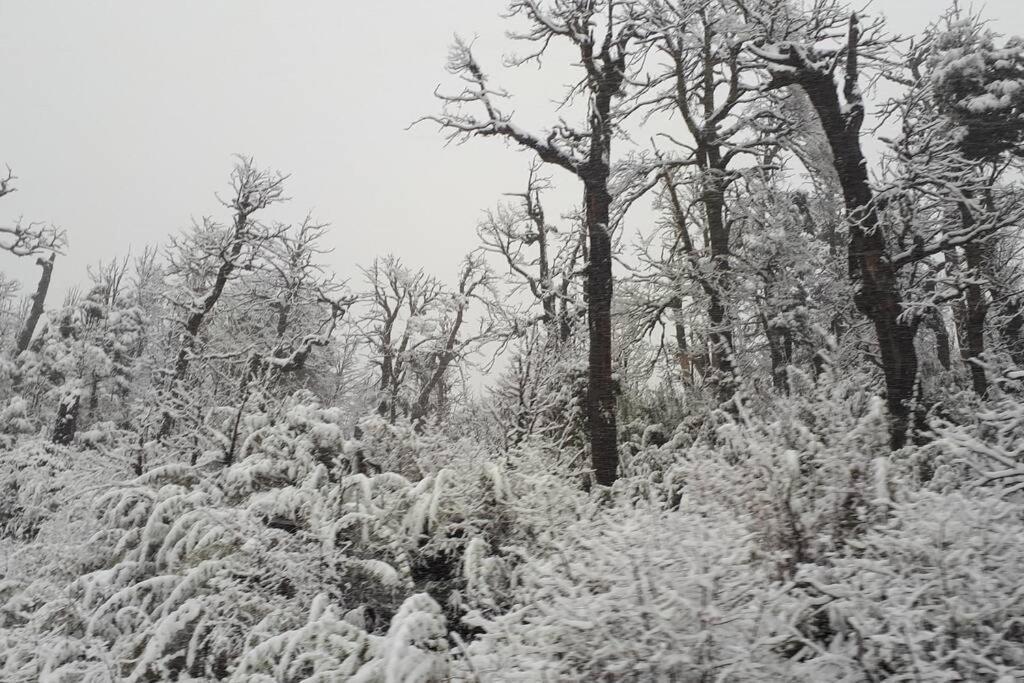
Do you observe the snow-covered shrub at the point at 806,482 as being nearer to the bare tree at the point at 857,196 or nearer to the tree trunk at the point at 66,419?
the bare tree at the point at 857,196

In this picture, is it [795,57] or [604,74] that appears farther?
[604,74]

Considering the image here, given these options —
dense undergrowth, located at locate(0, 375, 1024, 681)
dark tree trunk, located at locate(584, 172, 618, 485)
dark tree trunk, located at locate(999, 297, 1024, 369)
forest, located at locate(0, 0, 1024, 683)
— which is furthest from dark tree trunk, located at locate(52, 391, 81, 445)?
dark tree trunk, located at locate(999, 297, 1024, 369)

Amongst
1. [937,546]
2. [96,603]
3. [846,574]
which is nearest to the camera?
[937,546]

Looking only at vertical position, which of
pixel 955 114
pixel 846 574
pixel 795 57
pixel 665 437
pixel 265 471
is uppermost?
pixel 955 114

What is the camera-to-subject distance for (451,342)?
2566 cm

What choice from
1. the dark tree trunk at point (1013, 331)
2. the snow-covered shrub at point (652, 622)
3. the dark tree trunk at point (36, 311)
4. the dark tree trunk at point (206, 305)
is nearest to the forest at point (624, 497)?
the snow-covered shrub at point (652, 622)

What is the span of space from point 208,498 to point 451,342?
21.1 metres

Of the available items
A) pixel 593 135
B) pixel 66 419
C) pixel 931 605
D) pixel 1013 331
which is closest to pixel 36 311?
pixel 66 419

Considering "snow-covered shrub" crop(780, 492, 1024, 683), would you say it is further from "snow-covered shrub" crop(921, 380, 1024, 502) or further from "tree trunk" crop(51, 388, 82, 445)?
"tree trunk" crop(51, 388, 82, 445)

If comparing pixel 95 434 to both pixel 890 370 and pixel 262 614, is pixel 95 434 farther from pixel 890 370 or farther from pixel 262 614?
pixel 890 370

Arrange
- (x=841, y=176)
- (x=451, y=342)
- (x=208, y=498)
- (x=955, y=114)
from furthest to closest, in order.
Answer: (x=451, y=342), (x=955, y=114), (x=841, y=176), (x=208, y=498)

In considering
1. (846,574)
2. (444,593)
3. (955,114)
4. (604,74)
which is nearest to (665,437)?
(604,74)

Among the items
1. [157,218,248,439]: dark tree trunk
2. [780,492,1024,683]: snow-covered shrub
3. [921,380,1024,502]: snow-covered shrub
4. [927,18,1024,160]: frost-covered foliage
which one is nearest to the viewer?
[780,492,1024,683]: snow-covered shrub

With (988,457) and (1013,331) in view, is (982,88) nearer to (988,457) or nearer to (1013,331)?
(1013,331)
